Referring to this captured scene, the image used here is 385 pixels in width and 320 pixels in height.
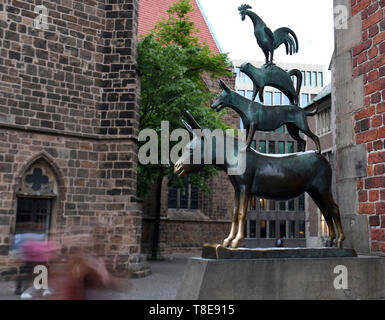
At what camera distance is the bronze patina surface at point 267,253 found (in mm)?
4016

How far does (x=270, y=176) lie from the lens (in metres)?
4.48

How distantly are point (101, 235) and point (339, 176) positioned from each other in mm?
8188

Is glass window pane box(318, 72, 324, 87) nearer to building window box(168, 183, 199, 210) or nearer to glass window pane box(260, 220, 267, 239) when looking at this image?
glass window pane box(260, 220, 267, 239)

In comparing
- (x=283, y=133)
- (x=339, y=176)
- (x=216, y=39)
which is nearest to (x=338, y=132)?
(x=339, y=176)

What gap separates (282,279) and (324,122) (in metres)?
30.5

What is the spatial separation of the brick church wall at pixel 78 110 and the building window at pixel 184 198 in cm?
1453

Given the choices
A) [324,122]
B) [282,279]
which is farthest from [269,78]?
[324,122]

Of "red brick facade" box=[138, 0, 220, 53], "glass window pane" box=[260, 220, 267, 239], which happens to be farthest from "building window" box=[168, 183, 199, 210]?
"glass window pane" box=[260, 220, 267, 239]

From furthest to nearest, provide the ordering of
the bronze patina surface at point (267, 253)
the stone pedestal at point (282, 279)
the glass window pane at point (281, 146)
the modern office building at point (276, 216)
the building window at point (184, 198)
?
the glass window pane at point (281, 146) → the modern office building at point (276, 216) → the building window at point (184, 198) → the bronze patina surface at point (267, 253) → the stone pedestal at point (282, 279)

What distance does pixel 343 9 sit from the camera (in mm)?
6719

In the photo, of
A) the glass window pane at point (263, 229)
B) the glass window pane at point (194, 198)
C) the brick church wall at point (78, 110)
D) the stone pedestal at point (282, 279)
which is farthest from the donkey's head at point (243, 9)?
the glass window pane at point (263, 229)

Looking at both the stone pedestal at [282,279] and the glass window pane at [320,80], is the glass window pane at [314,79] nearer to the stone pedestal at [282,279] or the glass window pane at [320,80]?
the glass window pane at [320,80]
